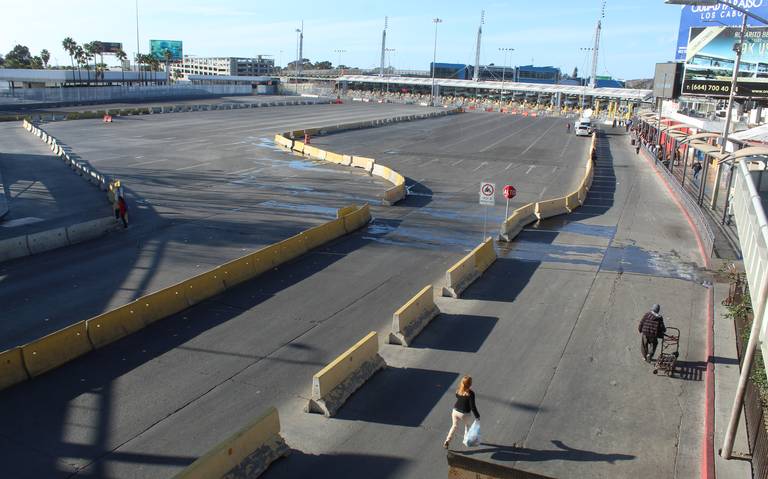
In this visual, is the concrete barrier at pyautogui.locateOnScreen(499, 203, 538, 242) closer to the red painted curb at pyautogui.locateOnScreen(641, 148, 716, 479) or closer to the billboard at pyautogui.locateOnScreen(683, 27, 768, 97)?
the red painted curb at pyautogui.locateOnScreen(641, 148, 716, 479)

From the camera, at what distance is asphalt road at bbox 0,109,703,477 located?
33.4 feet

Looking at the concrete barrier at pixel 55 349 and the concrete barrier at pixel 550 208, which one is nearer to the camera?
the concrete barrier at pixel 55 349

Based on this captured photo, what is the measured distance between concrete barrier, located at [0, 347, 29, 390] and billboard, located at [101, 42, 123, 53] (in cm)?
15747

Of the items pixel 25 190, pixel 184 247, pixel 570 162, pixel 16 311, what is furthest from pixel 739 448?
pixel 570 162

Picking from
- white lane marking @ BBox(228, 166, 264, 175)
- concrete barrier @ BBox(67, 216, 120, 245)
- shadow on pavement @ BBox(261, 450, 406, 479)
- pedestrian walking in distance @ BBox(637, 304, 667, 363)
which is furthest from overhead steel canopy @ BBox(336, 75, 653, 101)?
shadow on pavement @ BBox(261, 450, 406, 479)

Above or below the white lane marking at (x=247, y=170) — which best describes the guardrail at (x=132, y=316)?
below

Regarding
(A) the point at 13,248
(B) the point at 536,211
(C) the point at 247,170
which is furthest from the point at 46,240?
(B) the point at 536,211

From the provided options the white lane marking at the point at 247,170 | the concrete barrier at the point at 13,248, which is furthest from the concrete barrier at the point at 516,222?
the white lane marking at the point at 247,170

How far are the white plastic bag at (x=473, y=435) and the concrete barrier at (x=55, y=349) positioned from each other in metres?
8.40

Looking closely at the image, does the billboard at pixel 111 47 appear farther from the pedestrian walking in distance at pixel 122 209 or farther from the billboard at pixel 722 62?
the pedestrian walking in distance at pixel 122 209

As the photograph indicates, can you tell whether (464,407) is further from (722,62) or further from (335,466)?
(722,62)

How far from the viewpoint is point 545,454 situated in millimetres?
10055

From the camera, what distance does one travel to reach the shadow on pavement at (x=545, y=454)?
9.92 m

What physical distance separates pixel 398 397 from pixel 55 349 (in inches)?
277
